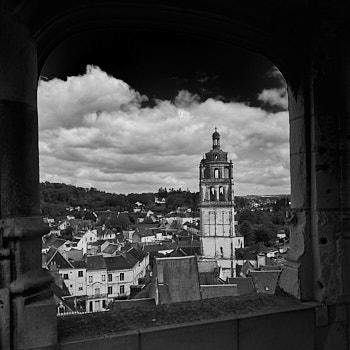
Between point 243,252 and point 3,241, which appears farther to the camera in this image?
point 243,252

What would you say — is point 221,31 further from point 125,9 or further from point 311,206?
point 311,206

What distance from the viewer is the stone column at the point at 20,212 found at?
176 centimetres

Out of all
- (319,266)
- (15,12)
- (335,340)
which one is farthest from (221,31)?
(335,340)

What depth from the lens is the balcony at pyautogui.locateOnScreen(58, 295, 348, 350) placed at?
1.93 metres

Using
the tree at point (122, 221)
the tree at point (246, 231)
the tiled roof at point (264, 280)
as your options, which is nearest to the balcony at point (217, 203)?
the tree at point (246, 231)

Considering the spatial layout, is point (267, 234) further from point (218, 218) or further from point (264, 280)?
point (264, 280)

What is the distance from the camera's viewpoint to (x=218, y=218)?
37.0 metres

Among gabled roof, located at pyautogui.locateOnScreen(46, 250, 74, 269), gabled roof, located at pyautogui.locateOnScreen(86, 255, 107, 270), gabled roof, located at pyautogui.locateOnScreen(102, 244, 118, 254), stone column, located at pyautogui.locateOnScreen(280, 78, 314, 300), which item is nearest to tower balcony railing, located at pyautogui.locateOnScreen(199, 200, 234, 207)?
gabled roof, located at pyautogui.locateOnScreen(102, 244, 118, 254)

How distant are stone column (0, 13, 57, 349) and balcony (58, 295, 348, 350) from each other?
0.21 meters

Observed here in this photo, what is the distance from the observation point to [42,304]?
1.83m

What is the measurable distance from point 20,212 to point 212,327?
1.26 m

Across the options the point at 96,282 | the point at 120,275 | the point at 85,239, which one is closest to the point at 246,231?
the point at 85,239

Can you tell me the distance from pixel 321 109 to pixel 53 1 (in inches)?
75.0

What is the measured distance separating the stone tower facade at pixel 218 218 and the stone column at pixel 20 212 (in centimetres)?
3299
